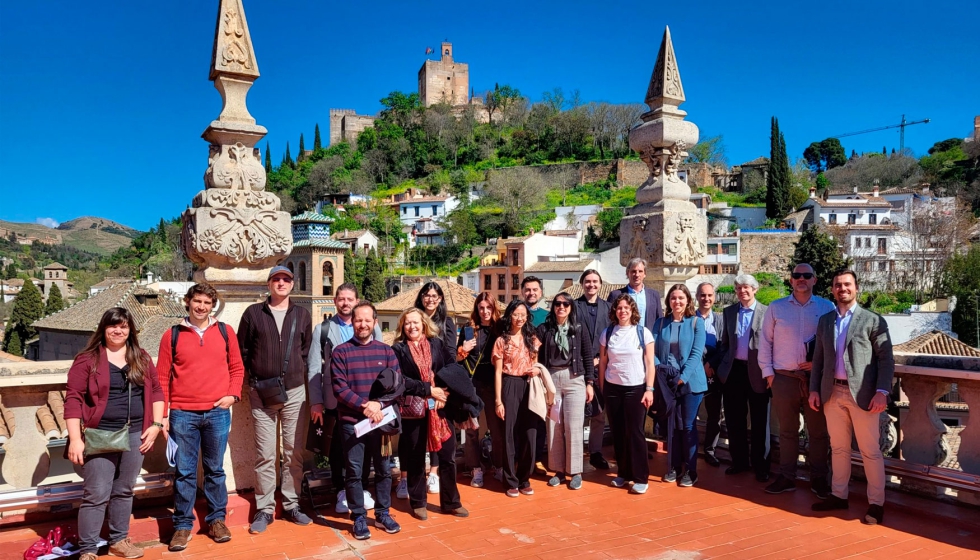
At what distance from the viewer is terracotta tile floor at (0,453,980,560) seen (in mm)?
3701

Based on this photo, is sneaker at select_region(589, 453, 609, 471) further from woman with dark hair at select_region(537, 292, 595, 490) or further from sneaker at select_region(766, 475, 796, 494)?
sneaker at select_region(766, 475, 796, 494)

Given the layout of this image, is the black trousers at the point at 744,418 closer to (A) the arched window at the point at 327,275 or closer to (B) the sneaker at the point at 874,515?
(B) the sneaker at the point at 874,515

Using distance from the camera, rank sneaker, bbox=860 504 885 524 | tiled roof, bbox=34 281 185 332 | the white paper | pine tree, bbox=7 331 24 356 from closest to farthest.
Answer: the white paper, sneaker, bbox=860 504 885 524, tiled roof, bbox=34 281 185 332, pine tree, bbox=7 331 24 356

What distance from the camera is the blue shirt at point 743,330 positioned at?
5172 mm

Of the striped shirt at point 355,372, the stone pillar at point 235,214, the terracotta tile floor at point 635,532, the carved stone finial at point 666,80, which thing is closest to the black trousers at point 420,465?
the terracotta tile floor at point 635,532

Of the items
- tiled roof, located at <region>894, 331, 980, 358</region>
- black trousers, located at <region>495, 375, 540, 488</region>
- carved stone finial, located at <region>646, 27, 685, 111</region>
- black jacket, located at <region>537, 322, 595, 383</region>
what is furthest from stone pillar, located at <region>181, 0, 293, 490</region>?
tiled roof, located at <region>894, 331, 980, 358</region>

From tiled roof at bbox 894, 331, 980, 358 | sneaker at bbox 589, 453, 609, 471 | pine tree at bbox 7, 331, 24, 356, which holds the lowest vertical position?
pine tree at bbox 7, 331, 24, 356

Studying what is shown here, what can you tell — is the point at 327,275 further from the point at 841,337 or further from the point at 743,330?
the point at 841,337

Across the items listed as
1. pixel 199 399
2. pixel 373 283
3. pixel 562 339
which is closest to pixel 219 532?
pixel 199 399

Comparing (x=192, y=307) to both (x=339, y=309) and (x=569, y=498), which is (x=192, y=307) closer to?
(x=339, y=309)

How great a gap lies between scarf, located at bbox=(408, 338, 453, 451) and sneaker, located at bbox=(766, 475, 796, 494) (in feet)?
7.79

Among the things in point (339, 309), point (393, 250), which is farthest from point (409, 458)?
point (393, 250)

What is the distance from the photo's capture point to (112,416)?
138 inches

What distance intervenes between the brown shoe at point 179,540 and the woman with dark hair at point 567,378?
8.36 ft
